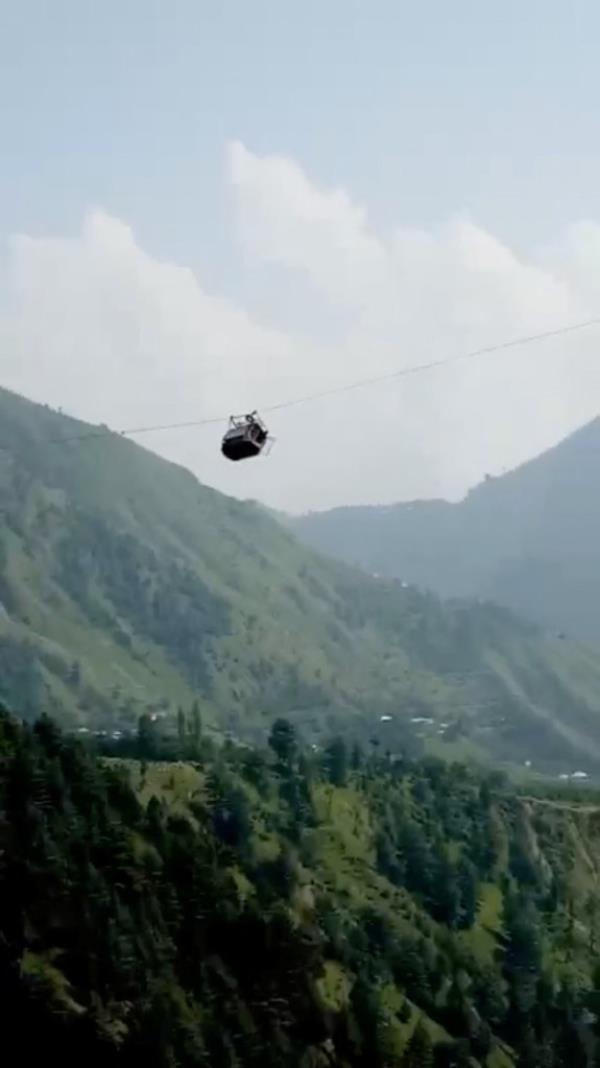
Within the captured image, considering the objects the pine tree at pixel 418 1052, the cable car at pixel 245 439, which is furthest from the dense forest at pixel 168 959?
the cable car at pixel 245 439

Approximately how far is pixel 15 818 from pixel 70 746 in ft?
83.8

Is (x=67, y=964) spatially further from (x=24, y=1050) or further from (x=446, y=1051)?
(x=446, y=1051)

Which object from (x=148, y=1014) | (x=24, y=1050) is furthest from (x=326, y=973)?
(x=24, y=1050)

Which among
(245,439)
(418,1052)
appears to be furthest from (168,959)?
(245,439)

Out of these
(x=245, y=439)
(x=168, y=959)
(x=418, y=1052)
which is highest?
(x=245, y=439)

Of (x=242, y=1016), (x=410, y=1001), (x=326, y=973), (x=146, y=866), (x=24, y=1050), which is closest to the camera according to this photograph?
(x=24, y=1050)

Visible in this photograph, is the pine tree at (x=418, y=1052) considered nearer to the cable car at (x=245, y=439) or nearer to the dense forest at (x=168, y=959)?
the dense forest at (x=168, y=959)

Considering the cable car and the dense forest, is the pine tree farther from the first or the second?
the cable car

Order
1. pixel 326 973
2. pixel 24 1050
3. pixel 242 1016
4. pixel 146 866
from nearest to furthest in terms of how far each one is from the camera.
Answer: pixel 24 1050, pixel 242 1016, pixel 146 866, pixel 326 973

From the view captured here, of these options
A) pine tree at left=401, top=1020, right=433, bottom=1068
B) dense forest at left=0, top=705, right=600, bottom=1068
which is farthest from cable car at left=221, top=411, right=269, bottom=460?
pine tree at left=401, top=1020, right=433, bottom=1068

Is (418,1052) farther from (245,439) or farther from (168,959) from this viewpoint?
(245,439)

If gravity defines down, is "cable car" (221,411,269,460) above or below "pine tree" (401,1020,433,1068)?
above

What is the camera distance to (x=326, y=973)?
597 feet

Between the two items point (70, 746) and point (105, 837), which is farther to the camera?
point (70, 746)
